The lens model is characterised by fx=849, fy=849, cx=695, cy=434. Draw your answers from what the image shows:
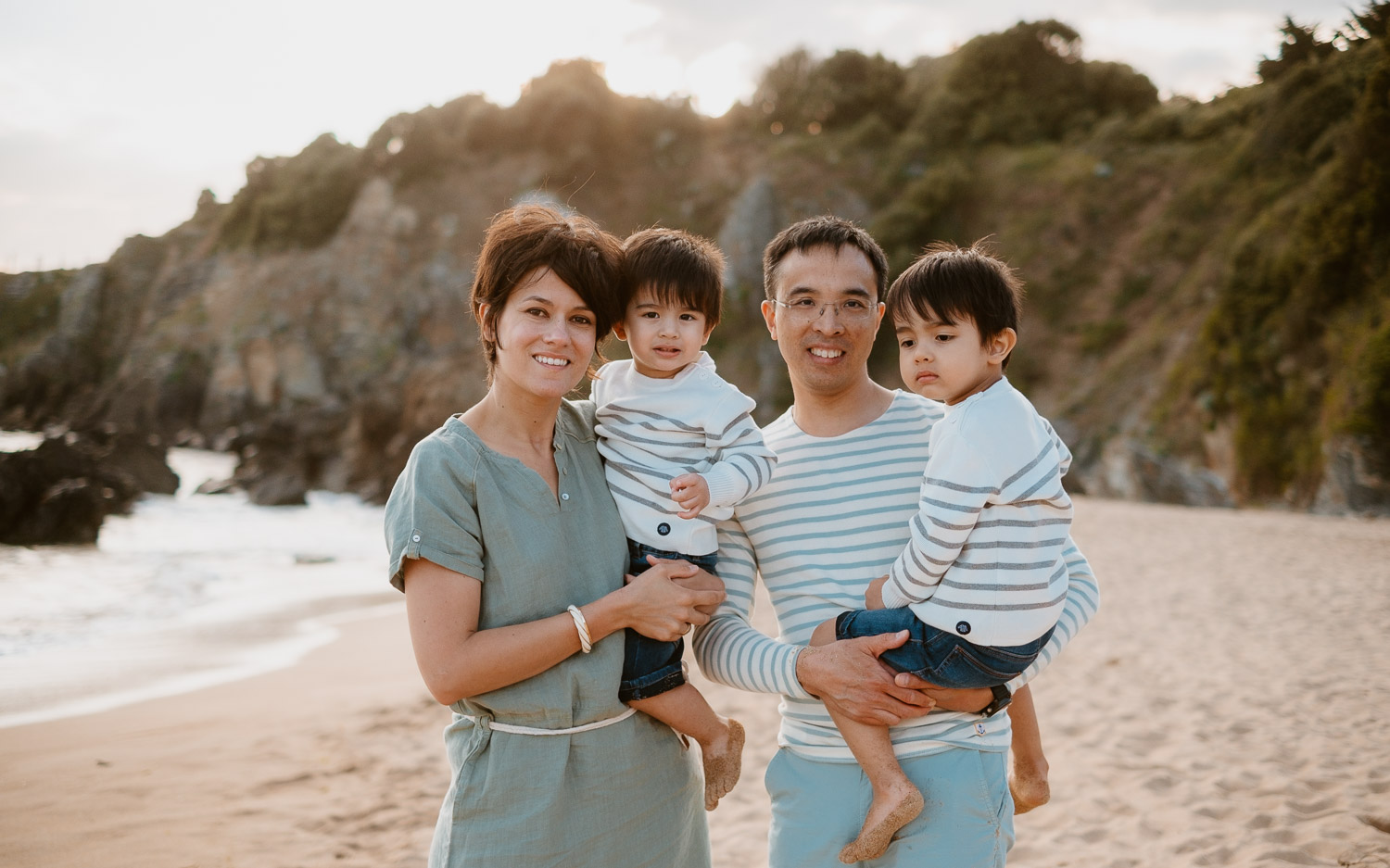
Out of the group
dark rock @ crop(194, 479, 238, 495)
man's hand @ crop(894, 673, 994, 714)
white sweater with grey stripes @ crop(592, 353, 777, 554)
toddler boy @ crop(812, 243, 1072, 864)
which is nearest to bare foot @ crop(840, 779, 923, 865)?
toddler boy @ crop(812, 243, 1072, 864)

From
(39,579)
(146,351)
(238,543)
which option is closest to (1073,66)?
(238,543)

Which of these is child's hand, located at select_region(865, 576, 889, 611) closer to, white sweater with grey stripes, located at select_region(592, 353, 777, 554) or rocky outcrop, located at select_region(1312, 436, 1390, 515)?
white sweater with grey stripes, located at select_region(592, 353, 777, 554)

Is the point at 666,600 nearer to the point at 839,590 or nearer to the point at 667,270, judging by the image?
the point at 839,590

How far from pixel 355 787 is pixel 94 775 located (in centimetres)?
167

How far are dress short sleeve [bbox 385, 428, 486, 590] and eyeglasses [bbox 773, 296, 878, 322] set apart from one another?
1.05 meters

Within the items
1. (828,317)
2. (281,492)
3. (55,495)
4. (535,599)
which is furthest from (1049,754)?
(281,492)

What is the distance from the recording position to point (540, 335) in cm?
209

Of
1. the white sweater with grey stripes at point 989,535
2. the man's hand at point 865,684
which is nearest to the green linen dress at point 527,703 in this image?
the man's hand at point 865,684

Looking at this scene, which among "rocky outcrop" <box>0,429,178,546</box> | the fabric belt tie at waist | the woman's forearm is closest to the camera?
the woman's forearm

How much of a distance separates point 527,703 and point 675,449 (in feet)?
2.58

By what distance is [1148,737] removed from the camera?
19.9ft

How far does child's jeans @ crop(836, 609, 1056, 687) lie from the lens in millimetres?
→ 2059

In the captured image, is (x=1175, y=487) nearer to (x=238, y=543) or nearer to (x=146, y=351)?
(x=238, y=543)

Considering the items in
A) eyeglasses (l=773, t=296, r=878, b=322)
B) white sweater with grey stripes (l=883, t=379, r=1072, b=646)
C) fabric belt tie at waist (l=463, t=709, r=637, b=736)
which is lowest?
fabric belt tie at waist (l=463, t=709, r=637, b=736)
